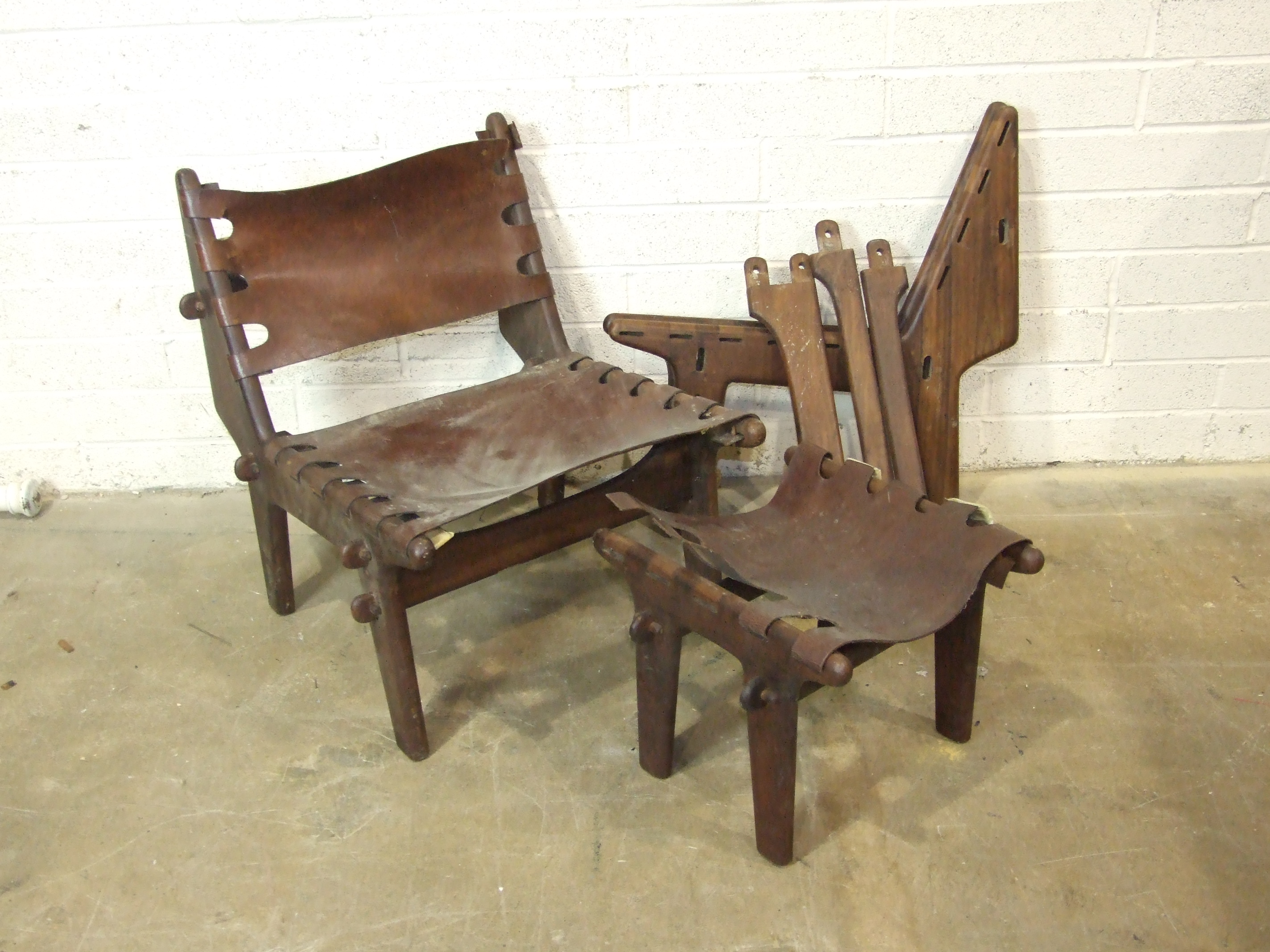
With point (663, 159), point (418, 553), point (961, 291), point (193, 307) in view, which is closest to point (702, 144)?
point (663, 159)

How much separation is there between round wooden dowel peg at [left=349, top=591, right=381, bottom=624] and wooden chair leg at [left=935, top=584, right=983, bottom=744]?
841 millimetres

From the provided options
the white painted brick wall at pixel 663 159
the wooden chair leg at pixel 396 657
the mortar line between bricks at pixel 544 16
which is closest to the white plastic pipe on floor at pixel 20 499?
the white painted brick wall at pixel 663 159

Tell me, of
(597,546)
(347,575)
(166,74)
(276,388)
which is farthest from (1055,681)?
(166,74)

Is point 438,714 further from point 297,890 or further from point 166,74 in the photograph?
point 166,74

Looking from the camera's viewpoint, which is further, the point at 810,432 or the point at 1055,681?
the point at 810,432

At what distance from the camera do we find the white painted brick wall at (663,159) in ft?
7.13

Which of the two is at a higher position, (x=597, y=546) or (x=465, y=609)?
(x=597, y=546)

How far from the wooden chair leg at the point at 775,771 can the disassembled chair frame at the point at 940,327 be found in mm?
801

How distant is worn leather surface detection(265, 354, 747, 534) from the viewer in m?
1.74

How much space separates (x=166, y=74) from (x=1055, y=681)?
80.0 inches

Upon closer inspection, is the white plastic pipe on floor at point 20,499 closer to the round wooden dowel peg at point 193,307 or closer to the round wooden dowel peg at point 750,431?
the round wooden dowel peg at point 193,307

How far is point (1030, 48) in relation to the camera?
2.19 meters

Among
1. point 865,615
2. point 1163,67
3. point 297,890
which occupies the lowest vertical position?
point 297,890

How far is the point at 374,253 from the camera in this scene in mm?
2076
